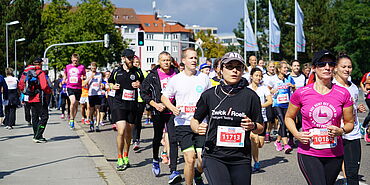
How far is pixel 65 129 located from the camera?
55.3 ft

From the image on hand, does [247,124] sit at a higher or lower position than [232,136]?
higher

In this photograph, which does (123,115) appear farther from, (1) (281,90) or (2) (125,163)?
(1) (281,90)

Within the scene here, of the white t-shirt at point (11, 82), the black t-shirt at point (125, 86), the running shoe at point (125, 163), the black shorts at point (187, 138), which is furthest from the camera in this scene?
the white t-shirt at point (11, 82)

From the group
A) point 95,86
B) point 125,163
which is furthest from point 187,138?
point 95,86

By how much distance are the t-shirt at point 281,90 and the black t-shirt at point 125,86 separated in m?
3.72

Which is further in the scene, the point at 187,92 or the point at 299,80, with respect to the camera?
the point at 299,80

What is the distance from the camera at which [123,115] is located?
9.44 meters

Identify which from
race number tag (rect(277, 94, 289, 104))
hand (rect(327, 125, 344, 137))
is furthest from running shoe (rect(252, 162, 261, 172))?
hand (rect(327, 125, 344, 137))

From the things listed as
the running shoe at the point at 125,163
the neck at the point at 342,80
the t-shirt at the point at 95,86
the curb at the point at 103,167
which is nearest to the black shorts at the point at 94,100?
the t-shirt at the point at 95,86

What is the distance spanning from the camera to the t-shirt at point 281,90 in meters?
12.2

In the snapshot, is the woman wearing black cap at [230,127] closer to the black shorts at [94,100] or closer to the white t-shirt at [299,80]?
the white t-shirt at [299,80]

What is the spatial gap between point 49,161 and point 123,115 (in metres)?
1.95

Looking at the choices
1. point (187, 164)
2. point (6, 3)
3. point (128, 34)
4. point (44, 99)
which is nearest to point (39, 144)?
point (44, 99)

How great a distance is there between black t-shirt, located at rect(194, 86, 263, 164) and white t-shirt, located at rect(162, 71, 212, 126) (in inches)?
88.2
